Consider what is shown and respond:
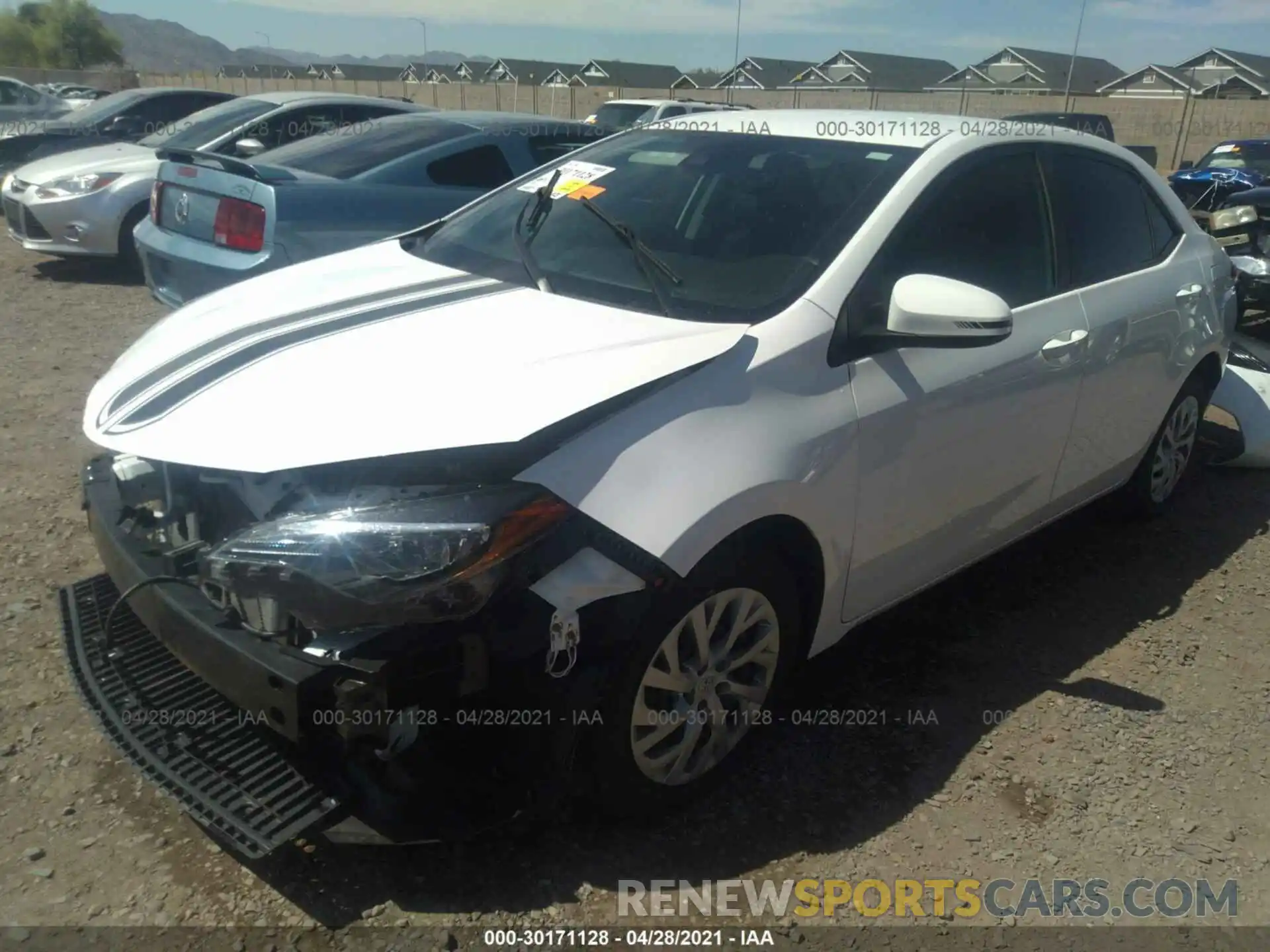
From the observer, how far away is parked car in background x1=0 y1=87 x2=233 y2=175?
10484 millimetres

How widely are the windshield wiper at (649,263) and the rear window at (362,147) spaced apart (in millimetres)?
3509

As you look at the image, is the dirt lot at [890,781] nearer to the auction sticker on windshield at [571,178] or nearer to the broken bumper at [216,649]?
the broken bumper at [216,649]

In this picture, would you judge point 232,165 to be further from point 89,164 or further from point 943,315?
point 943,315

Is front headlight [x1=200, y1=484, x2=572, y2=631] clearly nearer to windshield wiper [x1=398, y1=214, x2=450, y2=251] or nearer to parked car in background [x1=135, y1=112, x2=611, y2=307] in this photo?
windshield wiper [x1=398, y1=214, x2=450, y2=251]

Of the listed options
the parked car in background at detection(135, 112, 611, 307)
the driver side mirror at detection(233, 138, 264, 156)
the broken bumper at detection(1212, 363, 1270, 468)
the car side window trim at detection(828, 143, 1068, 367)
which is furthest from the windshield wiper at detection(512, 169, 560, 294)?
the driver side mirror at detection(233, 138, 264, 156)

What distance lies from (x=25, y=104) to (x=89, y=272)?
942 cm

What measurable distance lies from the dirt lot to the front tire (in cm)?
15

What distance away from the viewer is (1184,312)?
13.2 ft

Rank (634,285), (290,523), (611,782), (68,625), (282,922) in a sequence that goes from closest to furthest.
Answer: (290,523) → (282,922) → (611,782) → (68,625) → (634,285)

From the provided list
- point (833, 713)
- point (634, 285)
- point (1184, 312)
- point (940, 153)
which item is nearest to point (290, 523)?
point (634, 285)

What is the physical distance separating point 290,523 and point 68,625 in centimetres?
95

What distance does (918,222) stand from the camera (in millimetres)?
2902

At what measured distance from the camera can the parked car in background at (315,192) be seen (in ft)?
17.3

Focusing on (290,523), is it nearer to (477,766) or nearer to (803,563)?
(477,766)
